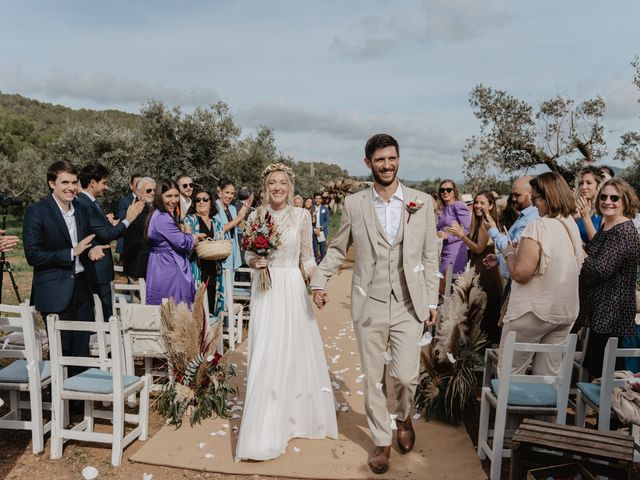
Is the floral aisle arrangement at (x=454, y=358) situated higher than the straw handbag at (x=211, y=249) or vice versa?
the straw handbag at (x=211, y=249)

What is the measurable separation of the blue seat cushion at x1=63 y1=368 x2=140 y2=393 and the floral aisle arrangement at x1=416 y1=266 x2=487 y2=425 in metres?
2.71

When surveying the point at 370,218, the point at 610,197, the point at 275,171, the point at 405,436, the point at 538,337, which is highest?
the point at 275,171

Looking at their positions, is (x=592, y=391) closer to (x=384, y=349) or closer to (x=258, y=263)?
(x=384, y=349)

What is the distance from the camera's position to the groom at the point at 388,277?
392 cm

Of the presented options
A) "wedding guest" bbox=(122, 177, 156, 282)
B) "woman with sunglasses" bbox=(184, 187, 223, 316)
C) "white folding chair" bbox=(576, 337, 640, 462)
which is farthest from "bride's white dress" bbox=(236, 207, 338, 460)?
"wedding guest" bbox=(122, 177, 156, 282)

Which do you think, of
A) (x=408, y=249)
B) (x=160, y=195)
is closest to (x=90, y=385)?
(x=160, y=195)

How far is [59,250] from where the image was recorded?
4.77 m

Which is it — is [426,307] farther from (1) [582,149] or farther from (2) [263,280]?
(1) [582,149]

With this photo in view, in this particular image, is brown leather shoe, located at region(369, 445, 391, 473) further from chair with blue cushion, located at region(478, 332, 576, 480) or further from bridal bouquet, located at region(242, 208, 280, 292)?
bridal bouquet, located at region(242, 208, 280, 292)

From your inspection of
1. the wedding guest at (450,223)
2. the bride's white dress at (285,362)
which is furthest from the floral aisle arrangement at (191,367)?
the wedding guest at (450,223)

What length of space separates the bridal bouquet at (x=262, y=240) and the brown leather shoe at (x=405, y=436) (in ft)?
5.25

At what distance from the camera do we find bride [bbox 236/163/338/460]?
413cm

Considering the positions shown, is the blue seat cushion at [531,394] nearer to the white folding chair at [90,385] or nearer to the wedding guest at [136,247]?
the white folding chair at [90,385]

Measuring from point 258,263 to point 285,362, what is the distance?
0.88 meters
